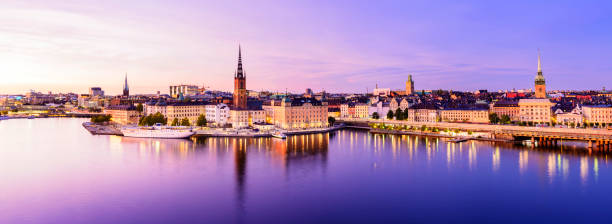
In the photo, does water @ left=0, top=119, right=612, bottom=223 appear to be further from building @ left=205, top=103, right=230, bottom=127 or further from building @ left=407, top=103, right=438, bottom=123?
building @ left=407, top=103, right=438, bottom=123

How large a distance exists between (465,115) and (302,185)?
24083 mm

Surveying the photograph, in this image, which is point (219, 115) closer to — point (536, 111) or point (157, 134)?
point (157, 134)

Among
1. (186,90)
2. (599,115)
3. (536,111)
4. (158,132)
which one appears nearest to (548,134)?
(599,115)

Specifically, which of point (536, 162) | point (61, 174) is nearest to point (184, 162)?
point (61, 174)

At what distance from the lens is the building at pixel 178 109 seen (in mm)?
→ 33188

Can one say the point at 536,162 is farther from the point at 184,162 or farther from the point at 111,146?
the point at 111,146

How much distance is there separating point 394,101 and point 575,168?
84.1 feet

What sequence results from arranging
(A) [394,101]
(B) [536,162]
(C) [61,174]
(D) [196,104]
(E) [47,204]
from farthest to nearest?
(A) [394,101] < (D) [196,104] < (B) [536,162] < (C) [61,174] < (E) [47,204]

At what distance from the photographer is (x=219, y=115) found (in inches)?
1276

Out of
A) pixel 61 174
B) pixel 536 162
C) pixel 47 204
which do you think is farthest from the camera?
pixel 536 162

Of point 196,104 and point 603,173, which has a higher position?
point 196,104

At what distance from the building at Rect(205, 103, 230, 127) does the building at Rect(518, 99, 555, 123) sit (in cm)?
2205

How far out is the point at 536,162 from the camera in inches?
631

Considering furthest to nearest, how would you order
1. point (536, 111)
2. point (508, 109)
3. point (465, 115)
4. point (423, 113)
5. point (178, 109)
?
1. point (508, 109)
2. point (423, 113)
3. point (178, 109)
4. point (465, 115)
5. point (536, 111)
